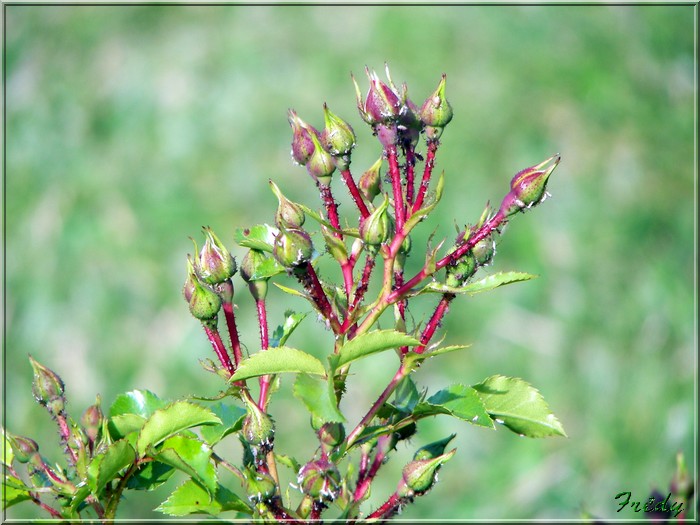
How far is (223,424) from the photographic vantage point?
113cm

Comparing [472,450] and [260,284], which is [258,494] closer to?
[260,284]

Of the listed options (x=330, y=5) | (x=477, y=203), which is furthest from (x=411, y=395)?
(x=330, y=5)

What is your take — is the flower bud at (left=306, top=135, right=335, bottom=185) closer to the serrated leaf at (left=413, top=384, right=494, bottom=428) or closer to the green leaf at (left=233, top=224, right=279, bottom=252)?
the green leaf at (left=233, top=224, right=279, bottom=252)

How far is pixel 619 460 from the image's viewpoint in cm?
366

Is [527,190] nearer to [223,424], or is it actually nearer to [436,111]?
[436,111]

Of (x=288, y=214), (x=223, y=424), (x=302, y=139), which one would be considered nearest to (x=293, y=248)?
(x=288, y=214)

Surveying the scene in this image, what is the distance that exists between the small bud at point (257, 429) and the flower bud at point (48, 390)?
283 mm

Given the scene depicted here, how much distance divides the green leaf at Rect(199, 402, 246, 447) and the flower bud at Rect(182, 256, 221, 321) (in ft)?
0.44

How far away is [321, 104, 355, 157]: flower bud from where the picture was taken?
1103mm

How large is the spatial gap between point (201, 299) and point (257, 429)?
0.18m

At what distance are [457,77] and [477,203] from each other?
0.95 m

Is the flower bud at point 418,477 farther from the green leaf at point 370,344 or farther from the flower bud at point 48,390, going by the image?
the flower bud at point 48,390

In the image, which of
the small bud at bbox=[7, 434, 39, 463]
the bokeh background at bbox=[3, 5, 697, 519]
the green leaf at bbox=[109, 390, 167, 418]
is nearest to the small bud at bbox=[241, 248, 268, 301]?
the green leaf at bbox=[109, 390, 167, 418]

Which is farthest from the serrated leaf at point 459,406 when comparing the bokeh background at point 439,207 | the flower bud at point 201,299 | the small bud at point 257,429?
the bokeh background at point 439,207
